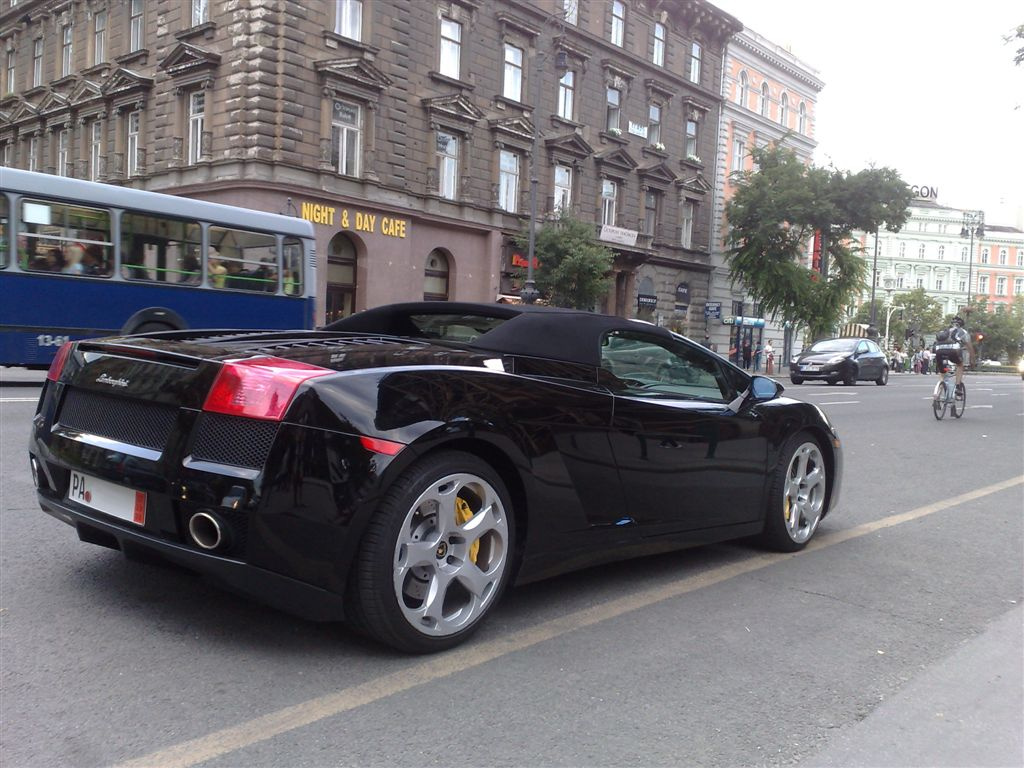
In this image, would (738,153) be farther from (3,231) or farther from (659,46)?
(3,231)

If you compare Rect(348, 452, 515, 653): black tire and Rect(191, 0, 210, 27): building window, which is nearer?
Rect(348, 452, 515, 653): black tire

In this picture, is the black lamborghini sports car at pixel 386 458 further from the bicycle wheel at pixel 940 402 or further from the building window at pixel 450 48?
the building window at pixel 450 48

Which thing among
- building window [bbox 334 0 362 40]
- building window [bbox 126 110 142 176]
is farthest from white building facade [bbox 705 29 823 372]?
building window [bbox 126 110 142 176]

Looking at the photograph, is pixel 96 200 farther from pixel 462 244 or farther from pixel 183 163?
pixel 462 244

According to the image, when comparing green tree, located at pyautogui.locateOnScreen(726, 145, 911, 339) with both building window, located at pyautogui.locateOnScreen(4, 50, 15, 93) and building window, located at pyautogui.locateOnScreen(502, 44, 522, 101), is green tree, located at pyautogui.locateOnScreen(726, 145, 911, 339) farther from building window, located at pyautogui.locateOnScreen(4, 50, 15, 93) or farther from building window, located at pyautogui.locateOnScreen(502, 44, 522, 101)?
building window, located at pyautogui.locateOnScreen(4, 50, 15, 93)

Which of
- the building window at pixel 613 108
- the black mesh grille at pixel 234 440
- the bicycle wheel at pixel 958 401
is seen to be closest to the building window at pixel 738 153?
the building window at pixel 613 108

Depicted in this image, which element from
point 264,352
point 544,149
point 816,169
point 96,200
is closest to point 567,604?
point 264,352

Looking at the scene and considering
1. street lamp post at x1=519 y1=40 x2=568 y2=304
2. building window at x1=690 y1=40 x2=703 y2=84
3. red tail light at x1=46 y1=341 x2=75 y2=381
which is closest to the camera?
red tail light at x1=46 y1=341 x2=75 y2=381

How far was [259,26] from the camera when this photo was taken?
23.2m

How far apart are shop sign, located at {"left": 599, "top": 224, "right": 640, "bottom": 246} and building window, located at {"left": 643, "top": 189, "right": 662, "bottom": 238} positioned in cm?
152

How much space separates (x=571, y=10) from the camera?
32.8 metres

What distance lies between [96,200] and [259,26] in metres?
12.0

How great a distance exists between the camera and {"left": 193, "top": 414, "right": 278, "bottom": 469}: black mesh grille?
9.91 ft

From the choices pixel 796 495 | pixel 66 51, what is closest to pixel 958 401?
pixel 796 495
